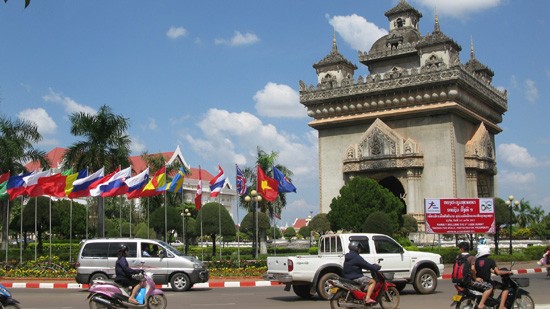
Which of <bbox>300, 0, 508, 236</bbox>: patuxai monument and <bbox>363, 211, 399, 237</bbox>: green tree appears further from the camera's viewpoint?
<bbox>300, 0, 508, 236</bbox>: patuxai monument

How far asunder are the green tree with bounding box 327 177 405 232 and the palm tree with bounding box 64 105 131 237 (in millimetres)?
13555

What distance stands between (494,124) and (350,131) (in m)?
11.6

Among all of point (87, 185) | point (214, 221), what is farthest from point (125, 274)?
point (214, 221)

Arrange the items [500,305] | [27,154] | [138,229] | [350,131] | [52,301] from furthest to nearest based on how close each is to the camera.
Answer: [138,229]
[350,131]
[27,154]
[52,301]
[500,305]

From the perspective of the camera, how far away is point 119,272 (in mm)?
12797

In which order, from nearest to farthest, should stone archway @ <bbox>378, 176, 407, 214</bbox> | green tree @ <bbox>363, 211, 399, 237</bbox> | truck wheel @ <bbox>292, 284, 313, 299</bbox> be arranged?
truck wheel @ <bbox>292, 284, 313, 299</bbox> < green tree @ <bbox>363, 211, 399, 237</bbox> < stone archway @ <bbox>378, 176, 407, 214</bbox>

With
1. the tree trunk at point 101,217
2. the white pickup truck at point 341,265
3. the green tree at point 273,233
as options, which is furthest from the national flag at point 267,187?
the green tree at point 273,233

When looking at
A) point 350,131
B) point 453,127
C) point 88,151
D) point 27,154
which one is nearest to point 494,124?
point 453,127

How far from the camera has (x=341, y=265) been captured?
15.2 metres

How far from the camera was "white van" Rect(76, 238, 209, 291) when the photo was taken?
732 inches

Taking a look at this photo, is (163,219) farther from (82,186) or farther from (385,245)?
(385,245)

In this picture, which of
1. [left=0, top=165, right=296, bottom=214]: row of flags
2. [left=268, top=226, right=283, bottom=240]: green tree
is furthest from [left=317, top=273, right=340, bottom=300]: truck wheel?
[left=268, top=226, right=283, bottom=240]: green tree

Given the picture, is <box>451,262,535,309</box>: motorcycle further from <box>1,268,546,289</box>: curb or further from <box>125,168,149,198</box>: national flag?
<box>125,168,149,198</box>: national flag

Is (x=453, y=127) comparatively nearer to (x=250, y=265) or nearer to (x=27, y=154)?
(x=250, y=265)
